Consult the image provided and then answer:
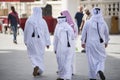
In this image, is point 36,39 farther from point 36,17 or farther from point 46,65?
point 46,65

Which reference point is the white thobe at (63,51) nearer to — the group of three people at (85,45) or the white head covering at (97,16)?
the group of three people at (85,45)

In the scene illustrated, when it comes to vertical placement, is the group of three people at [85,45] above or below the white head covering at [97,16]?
below

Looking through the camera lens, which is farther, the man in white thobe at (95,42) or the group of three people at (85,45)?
the man in white thobe at (95,42)

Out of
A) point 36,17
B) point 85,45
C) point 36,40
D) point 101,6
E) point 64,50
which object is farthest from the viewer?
point 101,6

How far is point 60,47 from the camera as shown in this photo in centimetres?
1184

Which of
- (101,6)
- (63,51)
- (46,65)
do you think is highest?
(101,6)

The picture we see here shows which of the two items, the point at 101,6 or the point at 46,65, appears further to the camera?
the point at 101,6

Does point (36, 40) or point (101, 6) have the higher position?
point (101, 6)

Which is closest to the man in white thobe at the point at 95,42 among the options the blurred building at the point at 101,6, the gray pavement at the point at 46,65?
the gray pavement at the point at 46,65

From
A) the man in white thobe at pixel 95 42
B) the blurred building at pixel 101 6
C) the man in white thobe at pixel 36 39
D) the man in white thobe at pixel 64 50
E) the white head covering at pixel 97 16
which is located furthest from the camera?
the blurred building at pixel 101 6

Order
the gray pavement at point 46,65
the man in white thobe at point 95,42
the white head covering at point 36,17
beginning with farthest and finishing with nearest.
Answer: the white head covering at point 36,17 < the gray pavement at point 46,65 < the man in white thobe at point 95,42

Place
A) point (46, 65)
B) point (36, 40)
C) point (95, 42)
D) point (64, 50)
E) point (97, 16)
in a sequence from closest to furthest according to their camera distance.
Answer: point (64, 50) → point (95, 42) → point (97, 16) → point (36, 40) → point (46, 65)

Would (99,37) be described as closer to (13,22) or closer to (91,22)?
(91,22)

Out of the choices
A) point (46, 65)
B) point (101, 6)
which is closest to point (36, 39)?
point (46, 65)
